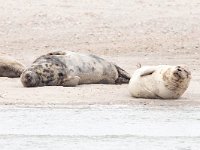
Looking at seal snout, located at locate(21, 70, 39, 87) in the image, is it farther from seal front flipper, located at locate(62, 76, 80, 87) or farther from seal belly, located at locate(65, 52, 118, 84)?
seal belly, located at locate(65, 52, 118, 84)

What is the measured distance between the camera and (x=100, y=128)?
8.48 m

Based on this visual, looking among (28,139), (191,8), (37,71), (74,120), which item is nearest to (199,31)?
(191,8)

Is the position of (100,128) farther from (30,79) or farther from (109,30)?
(109,30)

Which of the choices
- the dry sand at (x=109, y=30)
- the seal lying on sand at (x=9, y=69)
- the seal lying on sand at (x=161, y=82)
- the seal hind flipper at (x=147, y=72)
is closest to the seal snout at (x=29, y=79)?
the seal lying on sand at (x=9, y=69)

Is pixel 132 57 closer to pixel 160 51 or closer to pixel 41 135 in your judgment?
pixel 160 51

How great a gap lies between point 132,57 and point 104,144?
8.55 m

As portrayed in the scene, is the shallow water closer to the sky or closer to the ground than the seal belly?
closer to the sky

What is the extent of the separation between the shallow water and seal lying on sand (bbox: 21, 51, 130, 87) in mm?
2063

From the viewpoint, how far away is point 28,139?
787 centimetres

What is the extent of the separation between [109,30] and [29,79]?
6569 mm

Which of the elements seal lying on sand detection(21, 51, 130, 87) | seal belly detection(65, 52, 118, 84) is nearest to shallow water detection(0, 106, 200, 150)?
seal lying on sand detection(21, 51, 130, 87)

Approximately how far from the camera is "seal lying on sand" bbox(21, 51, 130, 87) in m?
11.9

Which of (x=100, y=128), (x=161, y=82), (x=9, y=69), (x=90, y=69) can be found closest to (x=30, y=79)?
(x=90, y=69)

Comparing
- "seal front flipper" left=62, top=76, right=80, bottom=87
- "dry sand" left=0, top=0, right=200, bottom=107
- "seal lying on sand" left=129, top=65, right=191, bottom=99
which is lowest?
"dry sand" left=0, top=0, right=200, bottom=107
